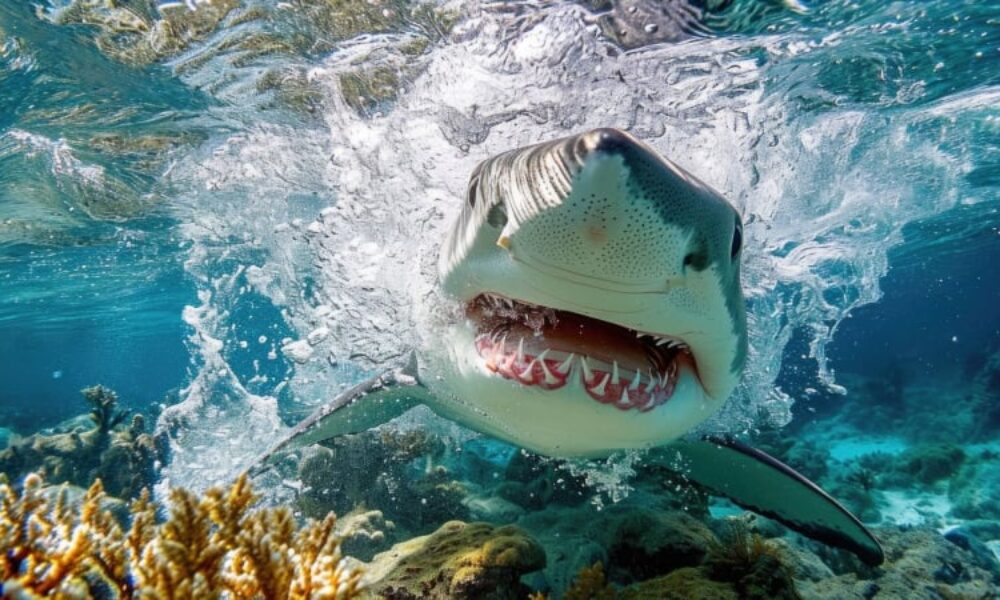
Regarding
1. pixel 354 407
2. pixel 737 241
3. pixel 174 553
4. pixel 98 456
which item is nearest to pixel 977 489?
pixel 354 407

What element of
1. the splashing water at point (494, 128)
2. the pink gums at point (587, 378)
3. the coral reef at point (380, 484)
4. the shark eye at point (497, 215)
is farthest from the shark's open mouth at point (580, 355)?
the coral reef at point (380, 484)

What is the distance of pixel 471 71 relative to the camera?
7.29 meters

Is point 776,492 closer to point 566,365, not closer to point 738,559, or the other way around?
point 738,559

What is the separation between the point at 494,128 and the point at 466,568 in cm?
672

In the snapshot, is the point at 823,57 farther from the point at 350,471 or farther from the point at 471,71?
the point at 350,471

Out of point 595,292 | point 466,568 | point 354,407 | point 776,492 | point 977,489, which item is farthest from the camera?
point 977,489

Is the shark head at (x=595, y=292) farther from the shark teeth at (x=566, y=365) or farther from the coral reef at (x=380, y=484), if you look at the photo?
the coral reef at (x=380, y=484)

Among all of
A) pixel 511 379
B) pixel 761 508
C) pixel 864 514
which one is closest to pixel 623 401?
pixel 511 379

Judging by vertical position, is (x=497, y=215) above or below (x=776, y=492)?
above

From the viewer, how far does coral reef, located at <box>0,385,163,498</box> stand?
9906 millimetres

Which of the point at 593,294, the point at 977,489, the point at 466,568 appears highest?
the point at 593,294

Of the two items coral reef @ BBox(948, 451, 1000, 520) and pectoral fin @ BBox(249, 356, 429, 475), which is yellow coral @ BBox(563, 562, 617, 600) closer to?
pectoral fin @ BBox(249, 356, 429, 475)

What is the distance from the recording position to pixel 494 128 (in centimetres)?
826

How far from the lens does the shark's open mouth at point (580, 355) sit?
90.4 inches
